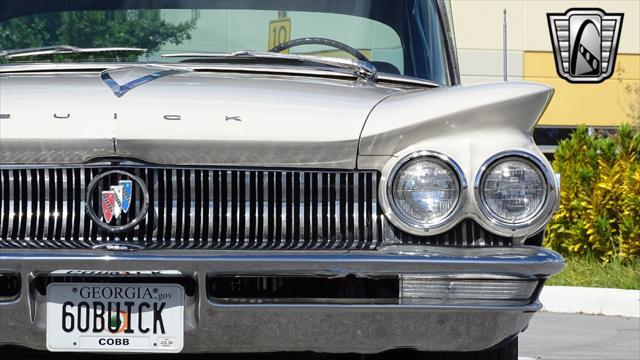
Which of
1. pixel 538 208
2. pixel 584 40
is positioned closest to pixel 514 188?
pixel 538 208

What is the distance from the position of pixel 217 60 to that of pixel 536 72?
962 inches

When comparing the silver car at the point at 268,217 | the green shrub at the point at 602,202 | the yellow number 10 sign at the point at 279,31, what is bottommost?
the green shrub at the point at 602,202

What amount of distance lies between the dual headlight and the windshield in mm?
1273

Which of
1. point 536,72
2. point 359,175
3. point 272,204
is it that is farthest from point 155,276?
point 536,72

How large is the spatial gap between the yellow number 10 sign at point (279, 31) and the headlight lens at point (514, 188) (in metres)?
1.54

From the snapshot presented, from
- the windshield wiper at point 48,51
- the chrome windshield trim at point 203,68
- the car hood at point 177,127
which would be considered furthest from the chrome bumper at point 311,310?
the windshield wiper at point 48,51

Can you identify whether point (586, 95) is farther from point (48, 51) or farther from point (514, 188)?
point (514, 188)

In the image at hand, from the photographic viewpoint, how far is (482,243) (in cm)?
348

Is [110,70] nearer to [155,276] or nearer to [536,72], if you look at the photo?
[155,276]

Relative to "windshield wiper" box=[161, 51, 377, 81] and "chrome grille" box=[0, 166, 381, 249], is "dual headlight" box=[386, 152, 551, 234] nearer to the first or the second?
"chrome grille" box=[0, 166, 381, 249]

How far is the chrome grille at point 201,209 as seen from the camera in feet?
11.2

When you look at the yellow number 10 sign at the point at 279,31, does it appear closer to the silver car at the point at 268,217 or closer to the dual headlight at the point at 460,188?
the silver car at the point at 268,217

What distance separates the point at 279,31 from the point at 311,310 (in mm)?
1835

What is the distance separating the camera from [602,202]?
11344mm
